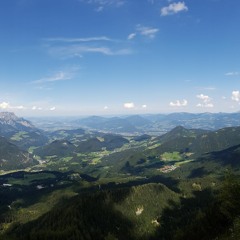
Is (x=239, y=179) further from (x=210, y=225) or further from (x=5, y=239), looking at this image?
(x=5, y=239)

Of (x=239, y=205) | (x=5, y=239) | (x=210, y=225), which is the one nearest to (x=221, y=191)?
(x=239, y=205)

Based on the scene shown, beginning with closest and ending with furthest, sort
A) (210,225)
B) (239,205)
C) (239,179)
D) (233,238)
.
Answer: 1. (233,238)
2. (239,205)
3. (239,179)
4. (210,225)

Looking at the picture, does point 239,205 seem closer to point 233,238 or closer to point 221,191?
point 221,191

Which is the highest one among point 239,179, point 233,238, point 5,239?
point 239,179

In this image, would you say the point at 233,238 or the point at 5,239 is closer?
the point at 233,238

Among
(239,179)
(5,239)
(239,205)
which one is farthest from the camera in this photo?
(5,239)

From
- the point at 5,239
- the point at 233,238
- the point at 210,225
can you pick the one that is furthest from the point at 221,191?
the point at 5,239

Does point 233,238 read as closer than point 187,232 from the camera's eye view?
Yes

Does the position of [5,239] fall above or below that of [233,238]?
below

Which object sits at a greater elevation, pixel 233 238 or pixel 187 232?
pixel 233 238
